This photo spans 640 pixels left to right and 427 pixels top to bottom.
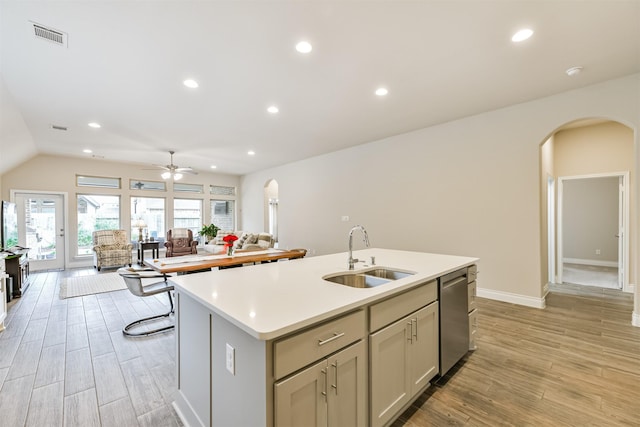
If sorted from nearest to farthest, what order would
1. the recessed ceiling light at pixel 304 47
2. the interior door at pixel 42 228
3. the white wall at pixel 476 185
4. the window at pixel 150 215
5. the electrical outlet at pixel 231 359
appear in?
the electrical outlet at pixel 231 359 → the recessed ceiling light at pixel 304 47 → the white wall at pixel 476 185 → the interior door at pixel 42 228 → the window at pixel 150 215

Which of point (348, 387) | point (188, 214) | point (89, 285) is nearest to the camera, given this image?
point (348, 387)

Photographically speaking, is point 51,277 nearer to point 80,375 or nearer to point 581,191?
point 80,375

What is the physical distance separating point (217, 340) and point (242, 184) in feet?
30.9

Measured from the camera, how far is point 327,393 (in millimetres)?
1253

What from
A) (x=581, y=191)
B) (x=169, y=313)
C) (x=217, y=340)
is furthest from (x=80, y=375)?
(x=581, y=191)

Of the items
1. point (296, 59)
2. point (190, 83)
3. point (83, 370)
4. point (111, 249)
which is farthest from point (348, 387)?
point (111, 249)

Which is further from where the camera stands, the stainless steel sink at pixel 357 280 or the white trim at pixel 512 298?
the white trim at pixel 512 298

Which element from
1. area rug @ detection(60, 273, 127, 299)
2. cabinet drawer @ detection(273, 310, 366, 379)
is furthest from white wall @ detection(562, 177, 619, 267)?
area rug @ detection(60, 273, 127, 299)

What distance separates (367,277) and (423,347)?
24.5 inches

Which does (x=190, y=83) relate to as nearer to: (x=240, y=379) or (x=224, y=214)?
(x=240, y=379)

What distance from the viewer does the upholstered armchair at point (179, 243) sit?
7.73m

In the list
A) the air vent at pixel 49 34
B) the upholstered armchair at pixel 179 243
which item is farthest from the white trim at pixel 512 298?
the upholstered armchair at pixel 179 243

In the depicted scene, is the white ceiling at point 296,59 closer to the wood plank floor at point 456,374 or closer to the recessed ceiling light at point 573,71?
the recessed ceiling light at point 573,71

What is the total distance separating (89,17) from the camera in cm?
211
